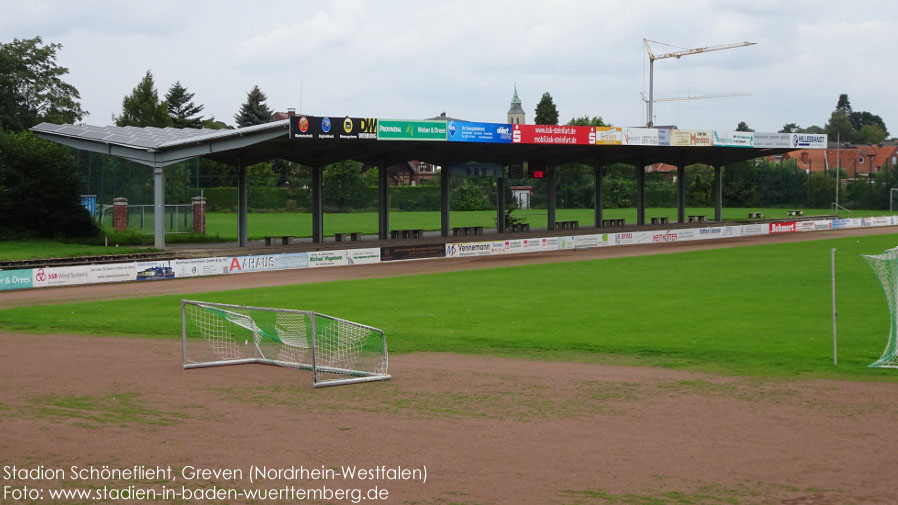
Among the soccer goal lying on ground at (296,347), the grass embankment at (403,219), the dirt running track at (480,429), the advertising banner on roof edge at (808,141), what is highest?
the advertising banner on roof edge at (808,141)

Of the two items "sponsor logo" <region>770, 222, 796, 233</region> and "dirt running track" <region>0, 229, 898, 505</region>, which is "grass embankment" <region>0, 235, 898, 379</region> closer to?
"dirt running track" <region>0, 229, 898, 505</region>

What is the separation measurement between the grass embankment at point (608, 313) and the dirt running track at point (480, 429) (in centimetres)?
231

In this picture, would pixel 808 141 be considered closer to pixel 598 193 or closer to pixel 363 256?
pixel 598 193

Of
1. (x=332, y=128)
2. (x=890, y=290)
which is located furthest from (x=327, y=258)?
(x=890, y=290)

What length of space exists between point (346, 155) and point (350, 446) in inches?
1724

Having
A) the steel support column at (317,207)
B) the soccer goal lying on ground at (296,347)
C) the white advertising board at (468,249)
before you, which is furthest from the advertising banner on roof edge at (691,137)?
the soccer goal lying on ground at (296,347)

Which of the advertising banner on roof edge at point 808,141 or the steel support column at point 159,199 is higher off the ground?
the advertising banner on roof edge at point 808,141

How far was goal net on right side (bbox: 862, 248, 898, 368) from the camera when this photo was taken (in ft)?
60.2

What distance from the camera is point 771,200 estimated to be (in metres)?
105

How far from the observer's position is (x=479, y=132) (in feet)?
173

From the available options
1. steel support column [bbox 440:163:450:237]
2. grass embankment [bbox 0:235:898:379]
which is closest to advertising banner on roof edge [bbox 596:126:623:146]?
steel support column [bbox 440:163:450:237]

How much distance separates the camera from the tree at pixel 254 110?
371 feet

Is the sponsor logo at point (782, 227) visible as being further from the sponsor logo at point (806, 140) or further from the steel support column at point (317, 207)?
the steel support column at point (317, 207)

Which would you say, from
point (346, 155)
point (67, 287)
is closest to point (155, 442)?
point (67, 287)
